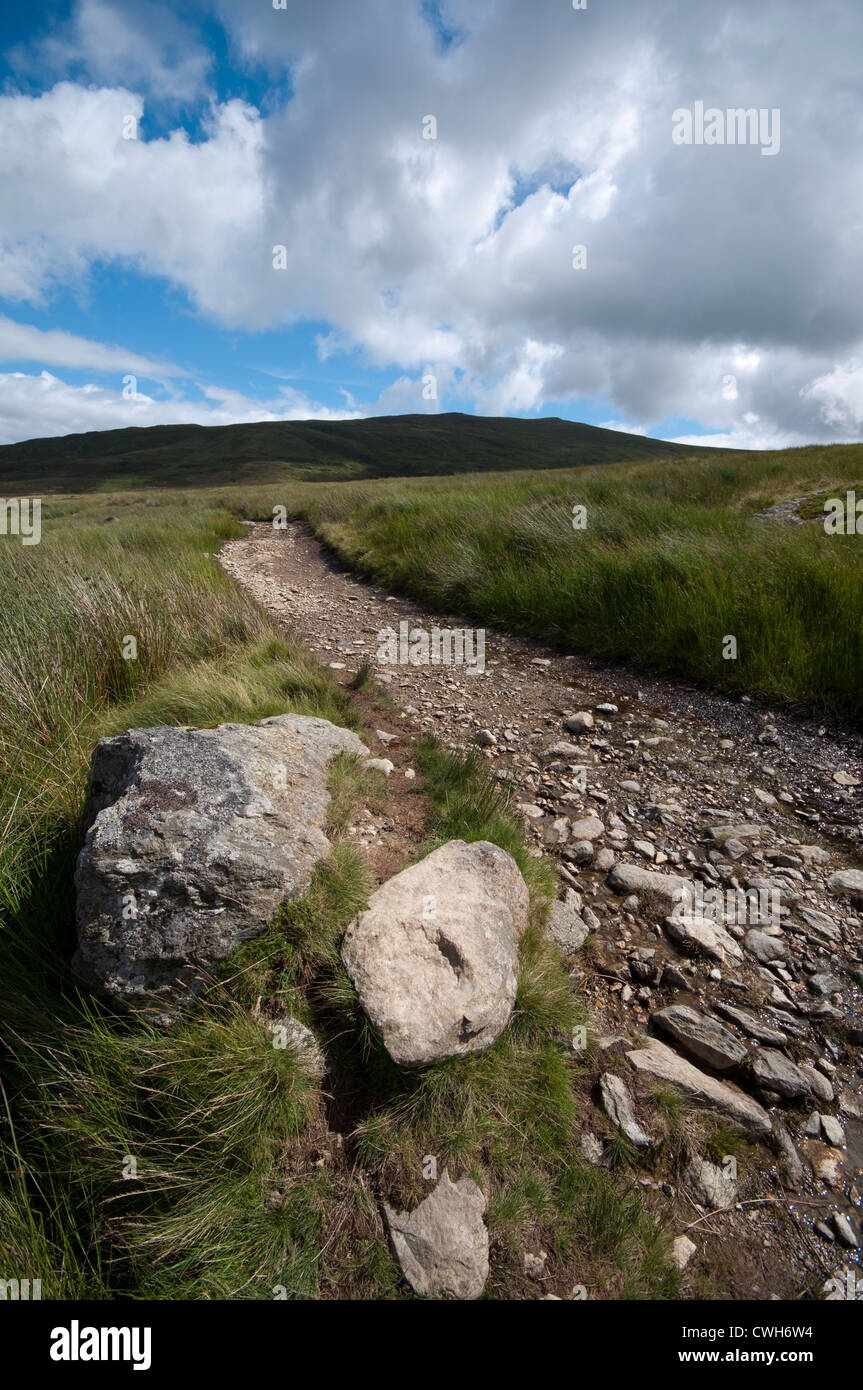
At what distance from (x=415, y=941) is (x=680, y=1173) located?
124 centimetres

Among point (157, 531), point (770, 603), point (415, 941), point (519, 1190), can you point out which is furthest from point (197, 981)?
point (157, 531)

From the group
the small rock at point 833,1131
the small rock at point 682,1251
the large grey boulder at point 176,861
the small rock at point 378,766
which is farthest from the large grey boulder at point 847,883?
the large grey boulder at point 176,861

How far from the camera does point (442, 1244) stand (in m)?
1.72

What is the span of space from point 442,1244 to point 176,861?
160 centimetres

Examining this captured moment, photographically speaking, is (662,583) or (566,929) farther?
(662,583)

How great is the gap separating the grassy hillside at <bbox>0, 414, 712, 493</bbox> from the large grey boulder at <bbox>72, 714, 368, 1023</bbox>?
342 ft

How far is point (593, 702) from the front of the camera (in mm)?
5453

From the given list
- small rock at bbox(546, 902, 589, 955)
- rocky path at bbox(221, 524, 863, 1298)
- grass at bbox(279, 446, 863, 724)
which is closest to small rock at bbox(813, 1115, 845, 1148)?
rocky path at bbox(221, 524, 863, 1298)

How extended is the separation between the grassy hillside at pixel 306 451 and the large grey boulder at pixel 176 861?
104m

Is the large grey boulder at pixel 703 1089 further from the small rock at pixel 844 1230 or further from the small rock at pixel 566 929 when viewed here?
the small rock at pixel 566 929

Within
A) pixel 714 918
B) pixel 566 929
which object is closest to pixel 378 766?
pixel 566 929

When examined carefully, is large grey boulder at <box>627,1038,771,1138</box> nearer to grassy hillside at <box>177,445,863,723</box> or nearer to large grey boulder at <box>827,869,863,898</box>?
large grey boulder at <box>827,869,863,898</box>

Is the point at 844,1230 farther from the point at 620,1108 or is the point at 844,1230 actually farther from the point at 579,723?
the point at 579,723
